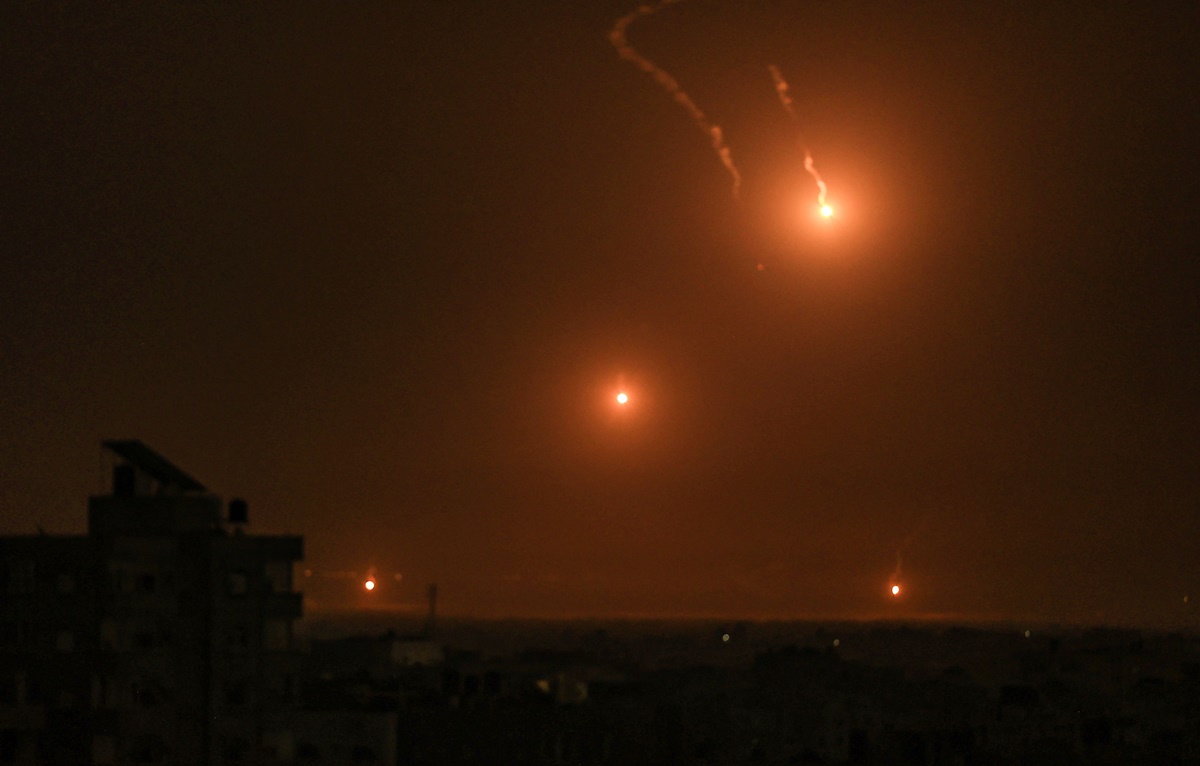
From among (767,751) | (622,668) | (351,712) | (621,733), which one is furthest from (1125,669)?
(351,712)

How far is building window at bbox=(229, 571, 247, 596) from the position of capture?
58281 mm

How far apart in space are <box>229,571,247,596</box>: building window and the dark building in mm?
41

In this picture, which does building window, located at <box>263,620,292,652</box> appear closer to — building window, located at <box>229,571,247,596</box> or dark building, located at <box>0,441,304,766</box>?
dark building, located at <box>0,441,304,766</box>

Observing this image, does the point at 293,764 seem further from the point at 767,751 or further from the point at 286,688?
the point at 767,751

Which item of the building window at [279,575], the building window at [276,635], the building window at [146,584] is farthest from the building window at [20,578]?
the building window at [276,635]

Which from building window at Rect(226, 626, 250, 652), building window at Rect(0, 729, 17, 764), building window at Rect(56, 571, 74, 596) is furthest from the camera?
building window at Rect(226, 626, 250, 652)

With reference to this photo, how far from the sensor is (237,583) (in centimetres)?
5841

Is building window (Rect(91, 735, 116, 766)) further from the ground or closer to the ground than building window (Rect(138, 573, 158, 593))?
closer to the ground

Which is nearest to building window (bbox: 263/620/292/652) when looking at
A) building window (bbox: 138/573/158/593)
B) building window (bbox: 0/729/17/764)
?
building window (bbox: 138/573/158/593)

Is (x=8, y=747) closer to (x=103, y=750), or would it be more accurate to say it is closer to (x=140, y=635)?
(x=103, y=750)

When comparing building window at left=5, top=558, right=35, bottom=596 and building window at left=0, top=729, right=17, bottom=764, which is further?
building window at left=5, top=558, right=35, bottom=596

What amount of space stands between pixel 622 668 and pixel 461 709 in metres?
103

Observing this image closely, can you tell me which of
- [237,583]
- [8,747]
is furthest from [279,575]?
[8,747]

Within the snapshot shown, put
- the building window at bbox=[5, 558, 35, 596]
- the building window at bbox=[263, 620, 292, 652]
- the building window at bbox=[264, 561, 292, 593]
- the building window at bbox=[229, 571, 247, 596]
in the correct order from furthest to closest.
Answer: the building window at bbox=[264, 561, 292, 593], the building window at bbox=[263, 620, 292, 652], the building window at bbox=[229, 571, 247, 596], the building window at bbox=[5, 558, 35, 596]
